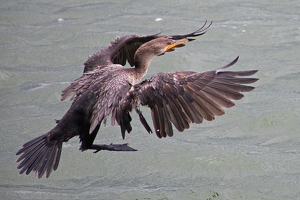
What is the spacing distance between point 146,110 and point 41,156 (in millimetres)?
2292

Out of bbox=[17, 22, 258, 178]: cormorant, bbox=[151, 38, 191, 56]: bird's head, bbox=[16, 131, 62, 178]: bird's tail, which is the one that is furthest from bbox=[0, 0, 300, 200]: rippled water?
bbox=[151, 38, 191, 56]: bird's head

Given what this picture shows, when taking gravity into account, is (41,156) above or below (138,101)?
below

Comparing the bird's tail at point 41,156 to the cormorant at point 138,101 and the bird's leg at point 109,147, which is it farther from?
the bird's leg at point 109,147

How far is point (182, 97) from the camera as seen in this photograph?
458 centimetres

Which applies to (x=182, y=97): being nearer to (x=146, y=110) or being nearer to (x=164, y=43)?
(x=164, y=43)

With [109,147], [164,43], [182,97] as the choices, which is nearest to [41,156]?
[109,147]

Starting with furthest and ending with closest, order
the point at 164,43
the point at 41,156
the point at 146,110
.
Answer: the point at 146,110 → the point at 164,43 → the point at 41,156

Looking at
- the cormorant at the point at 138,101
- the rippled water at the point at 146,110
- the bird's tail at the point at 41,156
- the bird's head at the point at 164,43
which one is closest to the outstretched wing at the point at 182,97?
the cormorant at the point at 138,101

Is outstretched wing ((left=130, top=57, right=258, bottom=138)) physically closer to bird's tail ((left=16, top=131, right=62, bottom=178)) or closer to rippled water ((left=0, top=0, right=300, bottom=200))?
bird's tail ((left=16, top=131, right=62, bottom=178))

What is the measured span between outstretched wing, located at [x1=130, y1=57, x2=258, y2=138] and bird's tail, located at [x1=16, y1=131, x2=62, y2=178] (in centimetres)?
99

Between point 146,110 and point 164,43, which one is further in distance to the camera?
point 146,110

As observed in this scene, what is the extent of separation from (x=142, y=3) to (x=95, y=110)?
5711 mm

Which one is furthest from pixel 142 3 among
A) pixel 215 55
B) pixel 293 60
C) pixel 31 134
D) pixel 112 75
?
pixel 112 75

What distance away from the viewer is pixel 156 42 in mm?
5270
